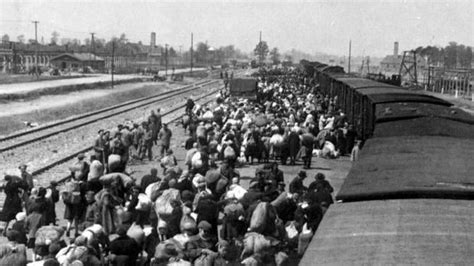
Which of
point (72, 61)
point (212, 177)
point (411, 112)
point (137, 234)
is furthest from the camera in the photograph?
point (72, 61)

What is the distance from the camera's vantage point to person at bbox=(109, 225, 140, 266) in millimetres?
7645

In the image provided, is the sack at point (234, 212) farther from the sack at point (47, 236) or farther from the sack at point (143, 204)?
the sack at point (47, 236)

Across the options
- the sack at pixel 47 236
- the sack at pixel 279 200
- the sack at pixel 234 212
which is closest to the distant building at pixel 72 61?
the sack at pixel 279 200

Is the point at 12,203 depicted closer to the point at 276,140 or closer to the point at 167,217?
the point at 167,217

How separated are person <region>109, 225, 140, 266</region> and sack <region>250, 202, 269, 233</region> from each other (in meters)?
1.84

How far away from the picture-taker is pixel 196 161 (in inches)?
494

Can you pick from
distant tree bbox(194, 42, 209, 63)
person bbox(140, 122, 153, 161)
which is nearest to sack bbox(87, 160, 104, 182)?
person bbox(140, 122, 153, 161)

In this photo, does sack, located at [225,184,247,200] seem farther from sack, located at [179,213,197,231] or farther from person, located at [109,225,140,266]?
person, located at [109,225,140,266]

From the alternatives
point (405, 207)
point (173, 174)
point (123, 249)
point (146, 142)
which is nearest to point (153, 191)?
point (173, 174)

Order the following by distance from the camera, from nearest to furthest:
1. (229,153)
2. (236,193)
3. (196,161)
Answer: (236,193) < (196,161) < (229,153)

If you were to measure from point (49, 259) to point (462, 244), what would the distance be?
4.43 meters

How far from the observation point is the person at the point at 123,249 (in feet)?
25.1

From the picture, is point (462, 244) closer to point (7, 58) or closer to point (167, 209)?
point (167, 209)

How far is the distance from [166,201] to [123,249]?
1959 mm
